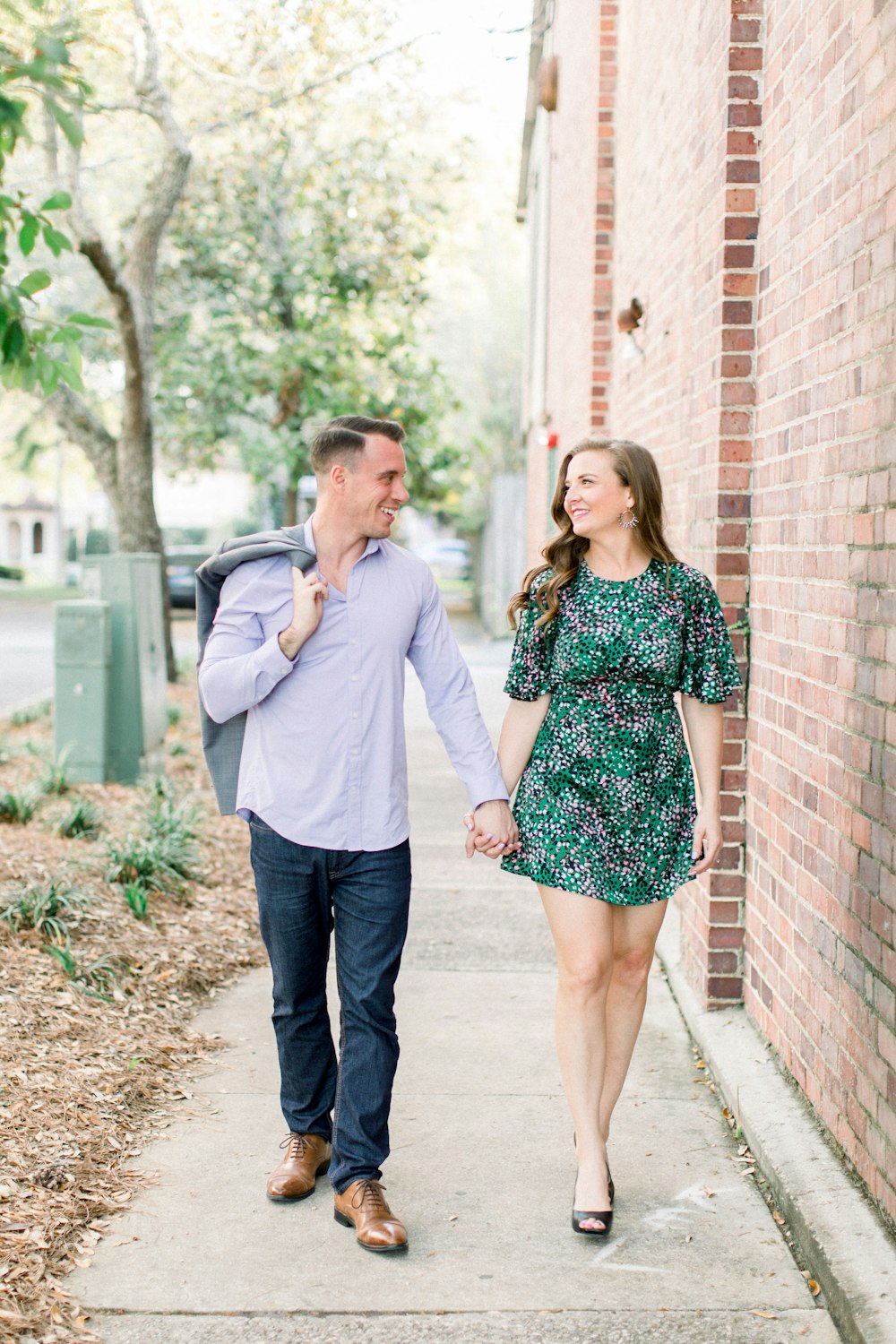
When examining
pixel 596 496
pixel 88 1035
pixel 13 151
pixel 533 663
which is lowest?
pixel 88 1035

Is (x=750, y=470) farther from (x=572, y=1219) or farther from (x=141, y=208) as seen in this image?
(x=141, y=208)

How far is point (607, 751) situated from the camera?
3.53 metres

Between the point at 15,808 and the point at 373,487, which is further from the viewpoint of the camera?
the point at 15,808

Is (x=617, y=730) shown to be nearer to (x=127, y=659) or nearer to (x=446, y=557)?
(x=127, y=659)

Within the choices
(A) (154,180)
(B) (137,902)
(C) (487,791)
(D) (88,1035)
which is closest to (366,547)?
(C) (487,791)

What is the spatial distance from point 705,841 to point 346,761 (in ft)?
3.07

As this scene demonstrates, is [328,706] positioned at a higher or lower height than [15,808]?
higher

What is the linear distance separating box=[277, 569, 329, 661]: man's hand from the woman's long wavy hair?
49 centimetres

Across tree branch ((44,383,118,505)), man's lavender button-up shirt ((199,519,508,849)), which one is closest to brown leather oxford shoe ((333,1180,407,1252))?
man's lavender button-up shirt ((199,519,508,849))

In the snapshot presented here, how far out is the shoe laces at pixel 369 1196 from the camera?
11.4 feet

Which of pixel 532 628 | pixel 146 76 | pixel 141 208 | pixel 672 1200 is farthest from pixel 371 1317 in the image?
pixel 141 208

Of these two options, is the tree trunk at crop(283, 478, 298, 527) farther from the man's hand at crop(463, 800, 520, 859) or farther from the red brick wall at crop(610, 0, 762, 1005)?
the man's hand at crop(463, 800, 520, 859)

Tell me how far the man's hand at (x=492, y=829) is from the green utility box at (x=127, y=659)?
19.0 feet

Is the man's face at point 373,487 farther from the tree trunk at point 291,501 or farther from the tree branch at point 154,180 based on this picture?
the tree trunk at point 291,501
